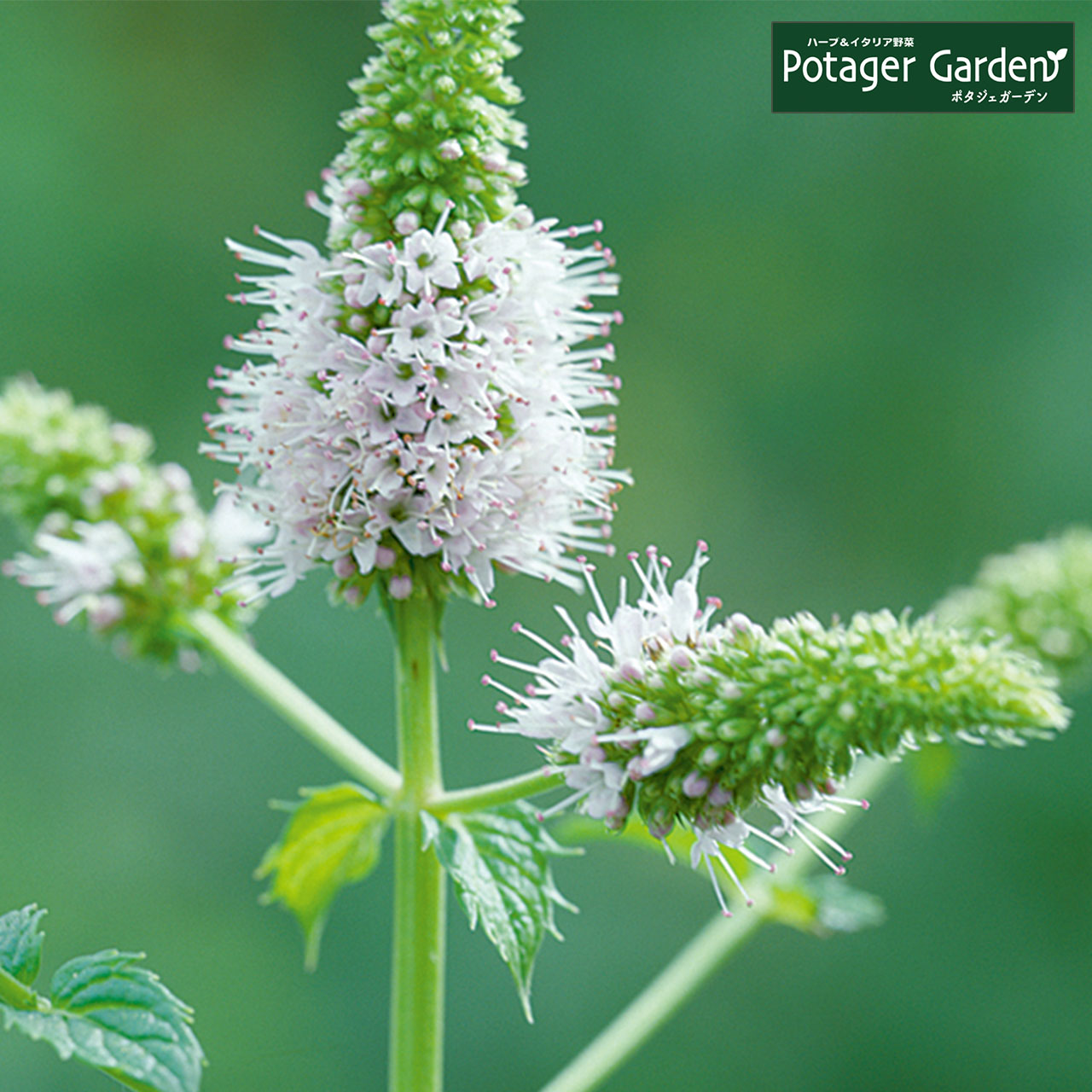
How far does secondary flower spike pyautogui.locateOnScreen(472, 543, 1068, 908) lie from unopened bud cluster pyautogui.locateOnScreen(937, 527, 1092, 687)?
943mm

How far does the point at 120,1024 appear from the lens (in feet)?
4.91

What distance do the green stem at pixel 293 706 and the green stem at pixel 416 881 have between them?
5 cm

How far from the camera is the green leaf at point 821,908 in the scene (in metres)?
2.33

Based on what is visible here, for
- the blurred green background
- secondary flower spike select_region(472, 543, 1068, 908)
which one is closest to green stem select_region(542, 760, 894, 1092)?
secondary flower spike select_region(472, 543, 1068, 908)

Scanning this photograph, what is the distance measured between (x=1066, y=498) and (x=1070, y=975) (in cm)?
185

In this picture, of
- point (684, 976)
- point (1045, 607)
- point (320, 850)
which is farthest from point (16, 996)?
point (1045, 607)

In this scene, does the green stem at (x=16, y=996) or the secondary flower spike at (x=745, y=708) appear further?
the green stem at (x=16, y=996)

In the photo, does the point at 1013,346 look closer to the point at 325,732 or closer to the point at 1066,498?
the point at 1066,498

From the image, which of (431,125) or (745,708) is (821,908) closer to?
(745,708)

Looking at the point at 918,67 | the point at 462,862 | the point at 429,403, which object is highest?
the point at 918,67

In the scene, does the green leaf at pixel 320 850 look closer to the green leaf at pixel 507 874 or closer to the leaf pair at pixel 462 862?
the leaf pair at pixel 462 862

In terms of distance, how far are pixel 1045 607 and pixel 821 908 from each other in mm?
630

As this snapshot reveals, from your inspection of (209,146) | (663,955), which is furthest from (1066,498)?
(209,146)

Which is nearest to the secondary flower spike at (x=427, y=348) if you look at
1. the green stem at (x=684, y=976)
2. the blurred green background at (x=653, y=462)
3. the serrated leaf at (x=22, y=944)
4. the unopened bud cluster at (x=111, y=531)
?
the unopened bud cluster at (x=111, y=531)
